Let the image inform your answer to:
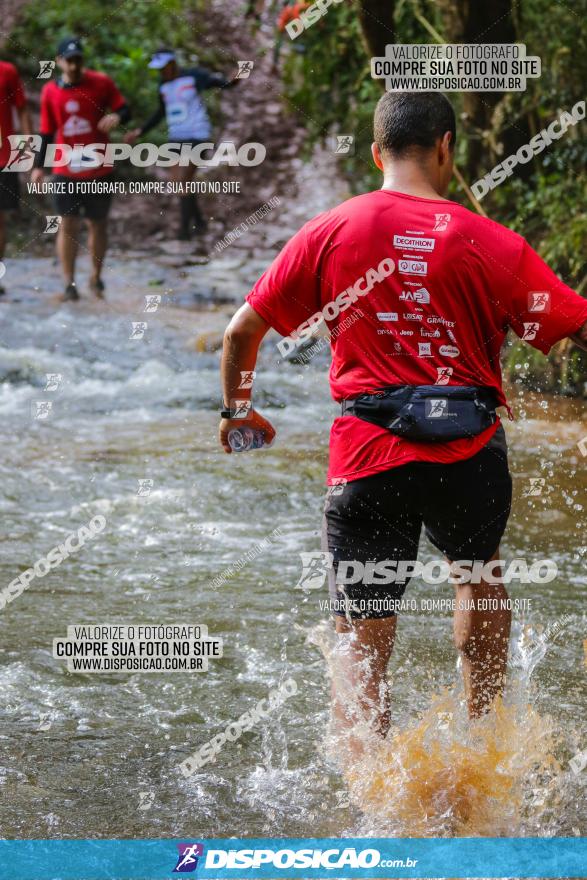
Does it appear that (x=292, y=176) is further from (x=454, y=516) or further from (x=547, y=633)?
(x=454, y=516)

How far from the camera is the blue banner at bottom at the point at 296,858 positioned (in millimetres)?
2855

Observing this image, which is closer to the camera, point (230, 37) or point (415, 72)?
point (415, 72)

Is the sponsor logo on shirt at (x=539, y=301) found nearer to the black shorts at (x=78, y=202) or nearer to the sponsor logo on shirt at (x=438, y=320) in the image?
the sponsor logo on shirt at (x=438, y=320)

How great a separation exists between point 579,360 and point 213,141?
7.39m

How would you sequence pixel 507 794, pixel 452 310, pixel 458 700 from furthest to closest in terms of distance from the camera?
pixel 458 700
pixel 507 794
pixel 452 310

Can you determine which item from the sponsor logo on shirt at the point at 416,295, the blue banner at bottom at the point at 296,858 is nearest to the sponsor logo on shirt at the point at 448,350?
the sponsor logo on shirt at the point at 416,295

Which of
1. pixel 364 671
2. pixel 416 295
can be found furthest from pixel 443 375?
pixel 364 671

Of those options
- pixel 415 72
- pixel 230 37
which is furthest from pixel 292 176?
pixel 415 72

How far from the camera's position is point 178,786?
3.30 metres

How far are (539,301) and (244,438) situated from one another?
89cm

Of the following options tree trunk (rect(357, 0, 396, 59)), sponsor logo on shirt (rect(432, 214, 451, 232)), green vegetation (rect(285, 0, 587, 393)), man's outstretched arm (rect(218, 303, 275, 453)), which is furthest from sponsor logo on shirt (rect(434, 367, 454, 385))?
tree trunk (rect(357, 0, 396, 59))

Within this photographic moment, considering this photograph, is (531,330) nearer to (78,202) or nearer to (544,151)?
(544,151)

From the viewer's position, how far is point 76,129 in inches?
384

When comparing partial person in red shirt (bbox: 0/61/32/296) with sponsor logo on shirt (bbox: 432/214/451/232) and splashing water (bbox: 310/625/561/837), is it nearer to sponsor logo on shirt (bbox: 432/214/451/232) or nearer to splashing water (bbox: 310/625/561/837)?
sponsor logo on shirt (bbox: 432/214/451/232)
